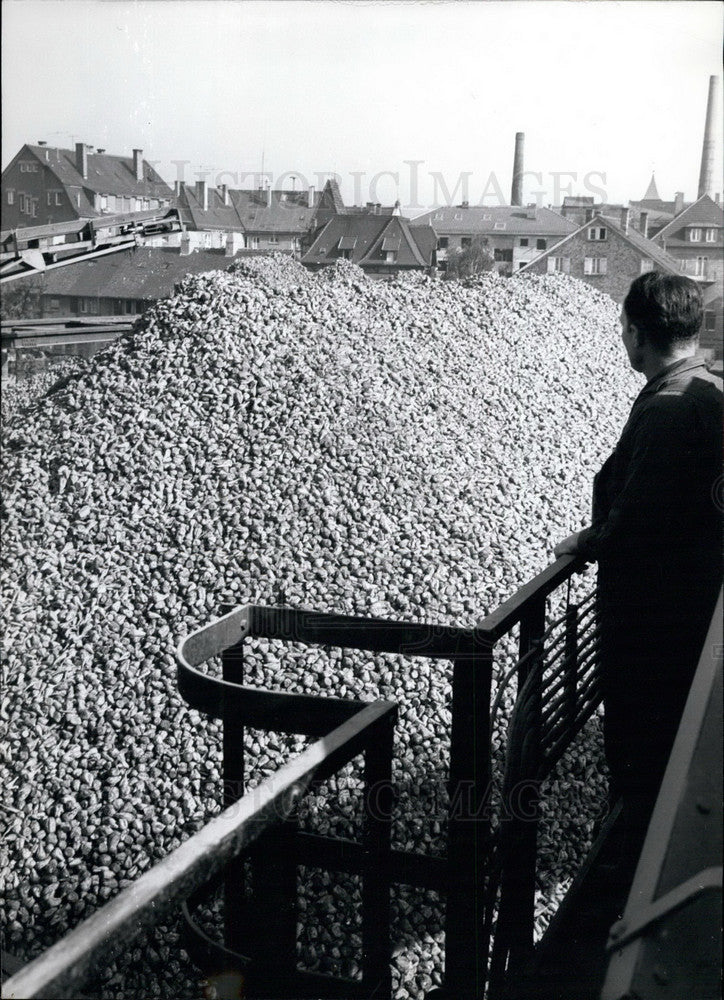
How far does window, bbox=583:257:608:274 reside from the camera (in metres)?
11.8

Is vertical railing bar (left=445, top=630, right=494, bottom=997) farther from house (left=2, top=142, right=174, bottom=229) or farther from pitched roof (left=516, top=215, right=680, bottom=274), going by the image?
pitched roof (left=516, top=215, right=680, bottom=274)

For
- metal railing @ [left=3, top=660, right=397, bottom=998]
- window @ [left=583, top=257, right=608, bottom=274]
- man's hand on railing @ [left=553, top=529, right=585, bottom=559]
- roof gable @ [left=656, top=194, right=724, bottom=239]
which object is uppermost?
roof gable @ [left=656, top=194, right=724, bottom=239]

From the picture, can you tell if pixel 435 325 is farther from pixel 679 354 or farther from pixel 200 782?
pixel 679 354

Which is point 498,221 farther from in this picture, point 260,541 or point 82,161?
point 260,541

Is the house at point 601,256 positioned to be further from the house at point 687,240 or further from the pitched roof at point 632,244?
the house at point 687,240

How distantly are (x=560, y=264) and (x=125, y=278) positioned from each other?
18.4 ft

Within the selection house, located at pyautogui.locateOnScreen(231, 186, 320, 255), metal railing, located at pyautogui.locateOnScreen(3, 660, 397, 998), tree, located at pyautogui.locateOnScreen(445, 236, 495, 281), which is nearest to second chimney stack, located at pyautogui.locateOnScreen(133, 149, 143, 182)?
house, located at pyautogui.locateOnScreen(231, 186, 320, 255)

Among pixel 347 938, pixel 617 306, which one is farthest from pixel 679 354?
pixel 617 306

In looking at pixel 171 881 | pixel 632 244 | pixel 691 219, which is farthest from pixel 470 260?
pixel 171 881

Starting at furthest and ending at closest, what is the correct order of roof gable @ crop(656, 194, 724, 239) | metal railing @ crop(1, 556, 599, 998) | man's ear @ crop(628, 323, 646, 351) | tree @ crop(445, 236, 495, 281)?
tree @ crop(445, 236, 495, 281) < roof gable @ crop(656, 194, 724, 239) < man's ear @ crop(628, 323, 646, 351) < metal railing @ crop(1, 556, 599, 998)

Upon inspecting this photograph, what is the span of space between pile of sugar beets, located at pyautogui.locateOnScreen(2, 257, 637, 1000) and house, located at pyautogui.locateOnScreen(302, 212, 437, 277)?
2115mm

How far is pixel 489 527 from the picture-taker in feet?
17.7

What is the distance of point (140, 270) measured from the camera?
9359 millimetres

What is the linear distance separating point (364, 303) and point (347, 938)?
5.57 m
